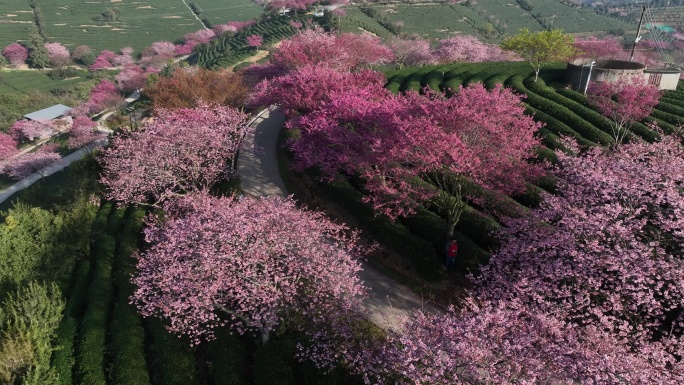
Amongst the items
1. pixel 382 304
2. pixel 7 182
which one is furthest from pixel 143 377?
pixel 7 182

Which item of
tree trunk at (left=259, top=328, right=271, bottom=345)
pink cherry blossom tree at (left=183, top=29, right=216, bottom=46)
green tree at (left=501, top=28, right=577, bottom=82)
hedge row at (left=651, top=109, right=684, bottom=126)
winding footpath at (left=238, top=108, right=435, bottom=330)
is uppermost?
green tree at (left=501, top=28, right=577, bottom=82)

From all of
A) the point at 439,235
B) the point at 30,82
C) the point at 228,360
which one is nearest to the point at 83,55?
the point at 30,82

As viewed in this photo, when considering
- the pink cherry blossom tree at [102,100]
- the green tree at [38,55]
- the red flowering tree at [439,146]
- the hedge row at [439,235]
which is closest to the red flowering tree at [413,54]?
the red flowering tree at [439,146]

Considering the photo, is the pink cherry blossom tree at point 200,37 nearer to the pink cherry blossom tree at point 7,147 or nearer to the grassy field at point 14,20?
the grassy field at point 14,20

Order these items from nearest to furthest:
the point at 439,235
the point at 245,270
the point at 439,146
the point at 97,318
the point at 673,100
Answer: the point at 245,270
the point at 439,146
the point at 97,318
the point at 439,235
the point at 673,100

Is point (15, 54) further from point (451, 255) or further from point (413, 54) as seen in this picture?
point (451, 255)

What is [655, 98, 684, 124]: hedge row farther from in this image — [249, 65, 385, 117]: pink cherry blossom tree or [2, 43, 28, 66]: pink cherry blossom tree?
[2, 43, 28, 66]: pink cherry blossom tree

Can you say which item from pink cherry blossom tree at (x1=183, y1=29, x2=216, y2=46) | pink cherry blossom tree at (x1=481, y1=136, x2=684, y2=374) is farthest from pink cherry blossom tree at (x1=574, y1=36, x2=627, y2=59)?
pink cherry blossom tree at (x1=183, y1=29, x2=216, y2=46)
